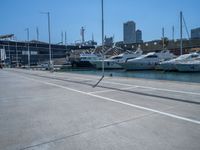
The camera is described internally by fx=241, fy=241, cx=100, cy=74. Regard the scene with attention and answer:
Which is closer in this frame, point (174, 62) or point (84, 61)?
point (174, 62)

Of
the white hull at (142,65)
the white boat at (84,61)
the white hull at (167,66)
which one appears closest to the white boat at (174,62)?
the white hull at (167,66)

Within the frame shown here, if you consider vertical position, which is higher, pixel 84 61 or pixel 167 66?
pixel 84 61

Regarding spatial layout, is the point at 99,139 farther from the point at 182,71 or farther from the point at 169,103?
the point at 182,71

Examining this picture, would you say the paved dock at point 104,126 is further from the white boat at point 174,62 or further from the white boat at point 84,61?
the white boat at point 84,61

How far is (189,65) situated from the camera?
115 feet

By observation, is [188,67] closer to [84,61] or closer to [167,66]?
[167,66]

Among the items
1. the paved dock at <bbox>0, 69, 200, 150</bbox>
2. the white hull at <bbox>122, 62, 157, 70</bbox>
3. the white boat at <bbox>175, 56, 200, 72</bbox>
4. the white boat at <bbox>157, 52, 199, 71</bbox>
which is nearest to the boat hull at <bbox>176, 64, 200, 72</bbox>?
the white boat at <bbox>175, 56, 200, 72</bbox>

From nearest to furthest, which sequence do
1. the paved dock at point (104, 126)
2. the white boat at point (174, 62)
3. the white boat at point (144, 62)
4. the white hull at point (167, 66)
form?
the paved dock at point (104, 126) → the white boat at point (174, 62) → the white hull at point (167, 66) → the white boat at point (144, 62)

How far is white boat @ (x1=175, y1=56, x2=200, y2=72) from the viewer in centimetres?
3460

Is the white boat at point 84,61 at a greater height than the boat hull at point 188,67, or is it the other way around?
the white boat at point 84,61

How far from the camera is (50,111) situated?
7.92m

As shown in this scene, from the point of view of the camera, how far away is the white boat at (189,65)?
3460 centimetres

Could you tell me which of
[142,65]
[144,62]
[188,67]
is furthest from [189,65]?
[142,65]

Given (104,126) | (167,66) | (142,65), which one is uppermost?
(142,65)
